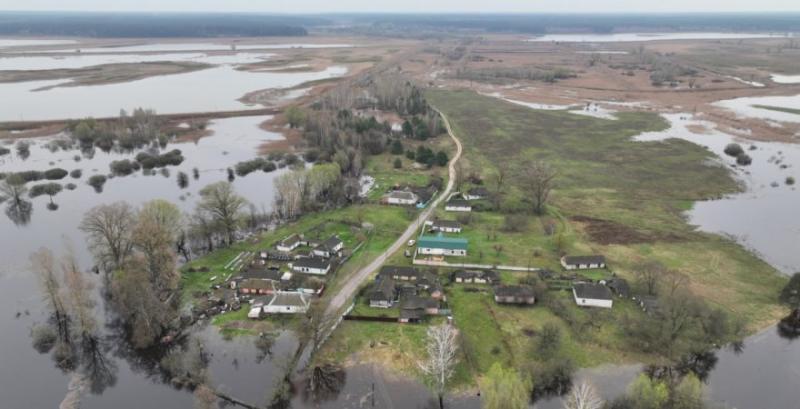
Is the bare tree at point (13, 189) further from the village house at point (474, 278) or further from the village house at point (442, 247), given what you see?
the village house at point (474, 278)

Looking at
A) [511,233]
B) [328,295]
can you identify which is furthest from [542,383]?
[511,233]

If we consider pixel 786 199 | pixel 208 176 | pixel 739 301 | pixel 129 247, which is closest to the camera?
pixel 739 301

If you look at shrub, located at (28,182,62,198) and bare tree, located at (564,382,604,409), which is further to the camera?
shrub, located at (28,182,62,198)

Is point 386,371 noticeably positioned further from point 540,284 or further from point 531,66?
point 531,66

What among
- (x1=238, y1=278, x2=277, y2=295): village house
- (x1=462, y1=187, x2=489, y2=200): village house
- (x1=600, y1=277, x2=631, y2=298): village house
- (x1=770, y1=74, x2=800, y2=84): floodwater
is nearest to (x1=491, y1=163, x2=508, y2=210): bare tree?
(x1=462, y1=187, x2=489, y2=200): village house

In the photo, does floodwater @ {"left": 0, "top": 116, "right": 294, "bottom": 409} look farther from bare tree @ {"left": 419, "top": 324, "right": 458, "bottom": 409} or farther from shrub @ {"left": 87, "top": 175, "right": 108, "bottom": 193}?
bare tree @ {"left": 419, "top": 324, "right": 458, "bottom": 409}

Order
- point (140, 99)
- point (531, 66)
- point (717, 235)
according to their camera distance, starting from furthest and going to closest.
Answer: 1. point (531, 66)
2. point (140, 99)
3. point (717, 235)
